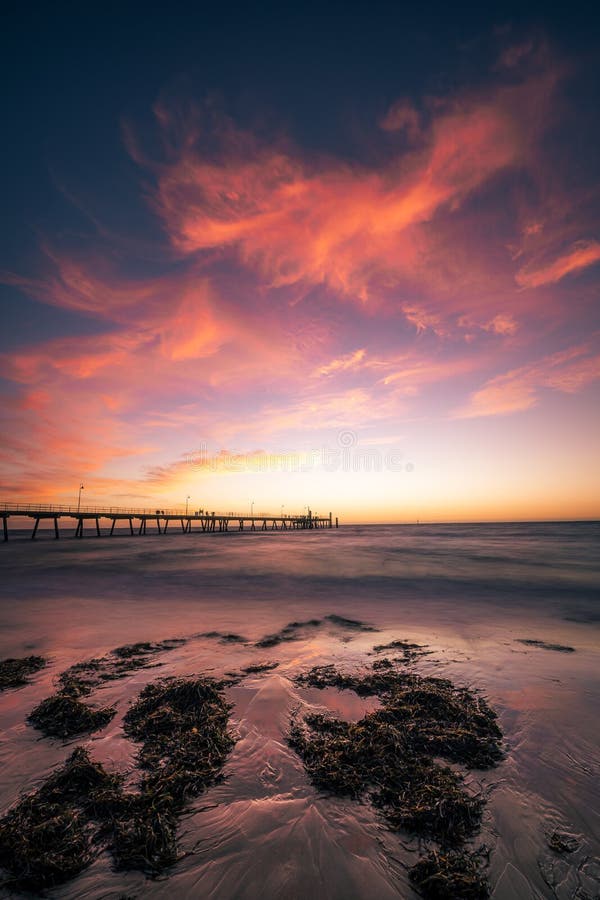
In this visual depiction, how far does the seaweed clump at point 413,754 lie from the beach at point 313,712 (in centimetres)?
15

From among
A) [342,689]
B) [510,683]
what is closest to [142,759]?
[342,689]

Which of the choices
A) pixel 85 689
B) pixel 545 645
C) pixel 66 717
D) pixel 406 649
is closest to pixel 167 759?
pixel 66 717

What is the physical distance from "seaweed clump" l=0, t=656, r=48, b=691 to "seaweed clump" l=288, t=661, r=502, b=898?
16.5 ft

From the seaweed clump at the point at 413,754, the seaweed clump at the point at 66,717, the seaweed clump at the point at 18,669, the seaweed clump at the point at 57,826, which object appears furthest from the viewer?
the seaweed clump at the point at 18,669

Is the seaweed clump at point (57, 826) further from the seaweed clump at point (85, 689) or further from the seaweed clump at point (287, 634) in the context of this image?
the seaweed clump at point (287, 634)

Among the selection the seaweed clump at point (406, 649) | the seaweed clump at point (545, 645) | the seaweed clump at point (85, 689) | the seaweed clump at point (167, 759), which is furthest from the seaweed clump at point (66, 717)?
the seaweed clump at point (545, 645)

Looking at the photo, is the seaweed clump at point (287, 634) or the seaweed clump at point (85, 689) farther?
the seaweed clump at point (287, 634)

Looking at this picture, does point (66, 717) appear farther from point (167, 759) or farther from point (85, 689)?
point (167, 759)

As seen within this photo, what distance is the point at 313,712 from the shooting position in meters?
5.58

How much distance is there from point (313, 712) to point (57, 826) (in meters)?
3.23

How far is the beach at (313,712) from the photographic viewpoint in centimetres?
303

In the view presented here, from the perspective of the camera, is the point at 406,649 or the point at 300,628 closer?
the point at 406,649

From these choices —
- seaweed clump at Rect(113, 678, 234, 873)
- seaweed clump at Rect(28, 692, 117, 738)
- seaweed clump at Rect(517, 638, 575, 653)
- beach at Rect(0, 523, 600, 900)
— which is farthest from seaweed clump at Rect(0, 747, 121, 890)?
seaweed clump at Rect(517, 638, 575, 653)

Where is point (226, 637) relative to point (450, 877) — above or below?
below
